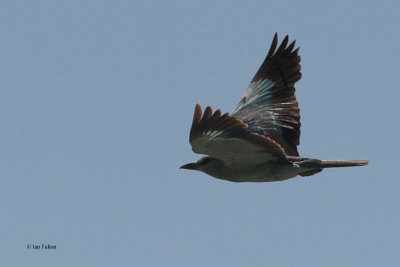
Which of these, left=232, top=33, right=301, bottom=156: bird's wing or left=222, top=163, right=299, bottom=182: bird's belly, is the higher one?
left=232, top=33, right=301, bottom=156: bird's wing

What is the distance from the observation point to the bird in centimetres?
1206

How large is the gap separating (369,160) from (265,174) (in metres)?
1.85

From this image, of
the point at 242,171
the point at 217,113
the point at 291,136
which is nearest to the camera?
the point at 217,113

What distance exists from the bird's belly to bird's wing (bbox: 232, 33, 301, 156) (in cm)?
96

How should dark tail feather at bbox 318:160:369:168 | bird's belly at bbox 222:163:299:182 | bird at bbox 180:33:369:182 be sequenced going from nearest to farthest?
bird at bbox 180:33:369:182, bird's belly at bbox 222:163:299:182, dark tail feather at bbox 318:160:369:168

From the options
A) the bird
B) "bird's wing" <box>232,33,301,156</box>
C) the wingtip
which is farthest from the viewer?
"bird's wing" <box>232,33,301,156</box>

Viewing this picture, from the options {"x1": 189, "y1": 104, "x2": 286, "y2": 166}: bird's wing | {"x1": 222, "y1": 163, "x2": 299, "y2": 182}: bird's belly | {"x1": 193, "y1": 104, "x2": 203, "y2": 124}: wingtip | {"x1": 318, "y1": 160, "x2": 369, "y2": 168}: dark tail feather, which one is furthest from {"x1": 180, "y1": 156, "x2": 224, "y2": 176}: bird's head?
{"x1": 318, "y1": 160, "x2": 369, "y2": 168}: dark tail feather

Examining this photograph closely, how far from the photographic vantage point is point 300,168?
525 inches

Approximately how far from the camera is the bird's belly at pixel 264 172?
13250mm

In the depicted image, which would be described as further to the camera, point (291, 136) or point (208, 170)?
point (291, 136)

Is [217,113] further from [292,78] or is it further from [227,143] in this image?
[292,78]

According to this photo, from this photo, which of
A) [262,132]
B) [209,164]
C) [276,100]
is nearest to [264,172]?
[209,164]

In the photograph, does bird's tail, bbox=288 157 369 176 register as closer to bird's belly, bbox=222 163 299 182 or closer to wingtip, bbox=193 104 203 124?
bird's belly, bbox=222 163 299 182

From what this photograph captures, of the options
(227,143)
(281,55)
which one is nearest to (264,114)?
(281,55)
